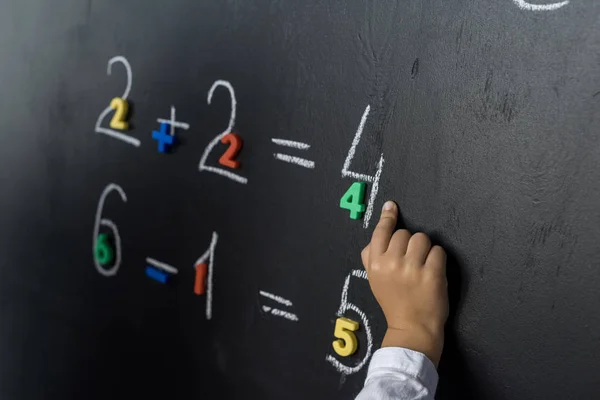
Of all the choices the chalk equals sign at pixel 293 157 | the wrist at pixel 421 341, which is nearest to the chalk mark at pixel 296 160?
the chalk equals sign at pixel 293 157

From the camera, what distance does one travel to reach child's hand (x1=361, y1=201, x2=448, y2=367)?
2.35 feet

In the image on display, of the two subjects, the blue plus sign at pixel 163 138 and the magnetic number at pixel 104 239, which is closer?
the blue plus sign at pixel 163 138

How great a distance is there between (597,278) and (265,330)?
0.49 meters

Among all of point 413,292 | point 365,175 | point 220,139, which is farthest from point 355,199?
point 220,139

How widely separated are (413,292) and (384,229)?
90 millimetres

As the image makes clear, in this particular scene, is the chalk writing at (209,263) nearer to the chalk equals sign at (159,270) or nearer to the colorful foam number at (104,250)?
the chalk equals sign at (159,270)

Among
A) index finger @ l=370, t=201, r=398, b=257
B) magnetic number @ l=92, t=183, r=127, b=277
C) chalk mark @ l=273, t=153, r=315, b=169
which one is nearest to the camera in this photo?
index finger @ l=370, t=201, r=398, b=257

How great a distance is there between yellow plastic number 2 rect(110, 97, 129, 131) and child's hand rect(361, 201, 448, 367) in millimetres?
564

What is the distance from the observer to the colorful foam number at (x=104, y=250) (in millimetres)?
1138

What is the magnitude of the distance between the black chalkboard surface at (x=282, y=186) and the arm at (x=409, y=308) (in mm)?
35

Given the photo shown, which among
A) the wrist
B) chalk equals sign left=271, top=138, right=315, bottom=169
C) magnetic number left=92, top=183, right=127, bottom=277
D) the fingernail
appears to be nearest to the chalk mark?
chalk equals sign left=271, top=138, right=315, bottom=169

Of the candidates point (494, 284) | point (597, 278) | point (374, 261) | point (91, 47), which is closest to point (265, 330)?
point (374, 261)

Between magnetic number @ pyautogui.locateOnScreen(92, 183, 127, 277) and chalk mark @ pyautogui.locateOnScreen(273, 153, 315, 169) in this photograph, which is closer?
chalk mark @ pyautogui.locateOnScreen(273, 153, 315, 169)

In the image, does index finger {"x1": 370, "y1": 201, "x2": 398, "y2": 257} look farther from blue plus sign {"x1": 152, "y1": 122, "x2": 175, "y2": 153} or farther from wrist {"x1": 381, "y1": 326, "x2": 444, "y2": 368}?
blue plus sign {"x1": 152, "y1": 122, "x2": 175, "y2": 153}
